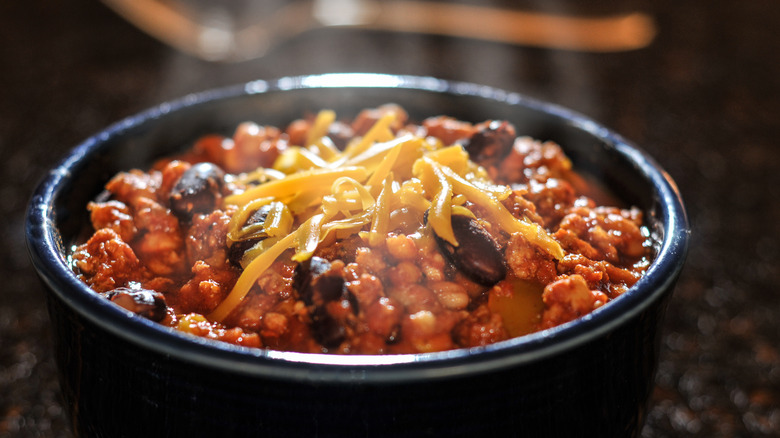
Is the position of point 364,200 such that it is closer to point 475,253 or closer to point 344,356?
point 475,253

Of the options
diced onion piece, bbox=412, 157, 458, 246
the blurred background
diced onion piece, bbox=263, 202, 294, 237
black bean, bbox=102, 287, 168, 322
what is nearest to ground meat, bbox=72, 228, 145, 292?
black bean, bbox=102, 287, 168, 322

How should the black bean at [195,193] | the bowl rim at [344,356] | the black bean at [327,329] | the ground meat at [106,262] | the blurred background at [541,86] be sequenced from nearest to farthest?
A: the bowl rim at [344,356] → the black bean at [327,329] → the ground meat at [106,262] → the black bean at [195,193] → the blurred background at [541,86]

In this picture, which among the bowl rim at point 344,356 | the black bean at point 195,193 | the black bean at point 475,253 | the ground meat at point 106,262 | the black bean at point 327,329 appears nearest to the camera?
the bowl rim at point 344,356

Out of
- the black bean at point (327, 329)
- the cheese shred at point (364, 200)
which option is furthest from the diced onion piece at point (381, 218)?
the black bean at point (327, 329)

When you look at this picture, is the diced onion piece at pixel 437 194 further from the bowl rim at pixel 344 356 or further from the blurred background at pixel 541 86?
the blurred background at pixel 541 86

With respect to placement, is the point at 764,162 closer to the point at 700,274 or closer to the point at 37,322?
the point at 700,274

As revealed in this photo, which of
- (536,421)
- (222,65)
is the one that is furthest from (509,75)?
(536,421)
